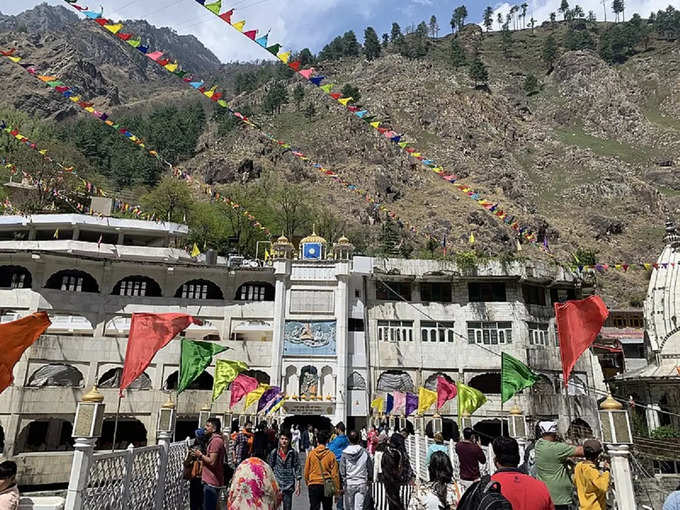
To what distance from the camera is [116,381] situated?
88.8 ft

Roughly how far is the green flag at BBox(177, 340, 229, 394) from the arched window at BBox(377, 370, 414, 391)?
17.3 metres

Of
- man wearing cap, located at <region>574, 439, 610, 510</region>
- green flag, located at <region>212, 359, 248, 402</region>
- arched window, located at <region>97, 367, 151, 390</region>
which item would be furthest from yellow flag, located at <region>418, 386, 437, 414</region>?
man wearing cap, located at <region>574, 439, 610, 510</region>

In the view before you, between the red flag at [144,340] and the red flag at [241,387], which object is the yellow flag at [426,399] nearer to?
the red flag at [241,387]

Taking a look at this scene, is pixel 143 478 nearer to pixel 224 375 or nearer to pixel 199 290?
pixel 224 375

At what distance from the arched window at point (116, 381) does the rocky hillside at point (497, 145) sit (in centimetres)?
3978

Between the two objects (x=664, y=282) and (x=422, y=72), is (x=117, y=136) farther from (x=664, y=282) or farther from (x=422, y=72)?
(x=664, y=282)

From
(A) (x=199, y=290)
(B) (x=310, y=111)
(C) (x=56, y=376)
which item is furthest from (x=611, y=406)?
(B) (x=310, y=111)

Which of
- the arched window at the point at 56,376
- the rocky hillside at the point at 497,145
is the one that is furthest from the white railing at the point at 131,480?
the rocky hillside at the point at 497,145

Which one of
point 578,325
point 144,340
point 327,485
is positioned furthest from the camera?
point 578,325

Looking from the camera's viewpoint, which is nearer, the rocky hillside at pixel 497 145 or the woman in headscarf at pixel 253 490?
the woman in headscarf at pixel 253 490

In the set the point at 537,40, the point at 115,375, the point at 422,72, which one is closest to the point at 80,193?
the point at 115,375

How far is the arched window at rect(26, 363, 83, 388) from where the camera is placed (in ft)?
84.7

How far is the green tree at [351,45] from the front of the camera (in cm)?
11562

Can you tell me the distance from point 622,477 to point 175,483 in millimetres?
8376
